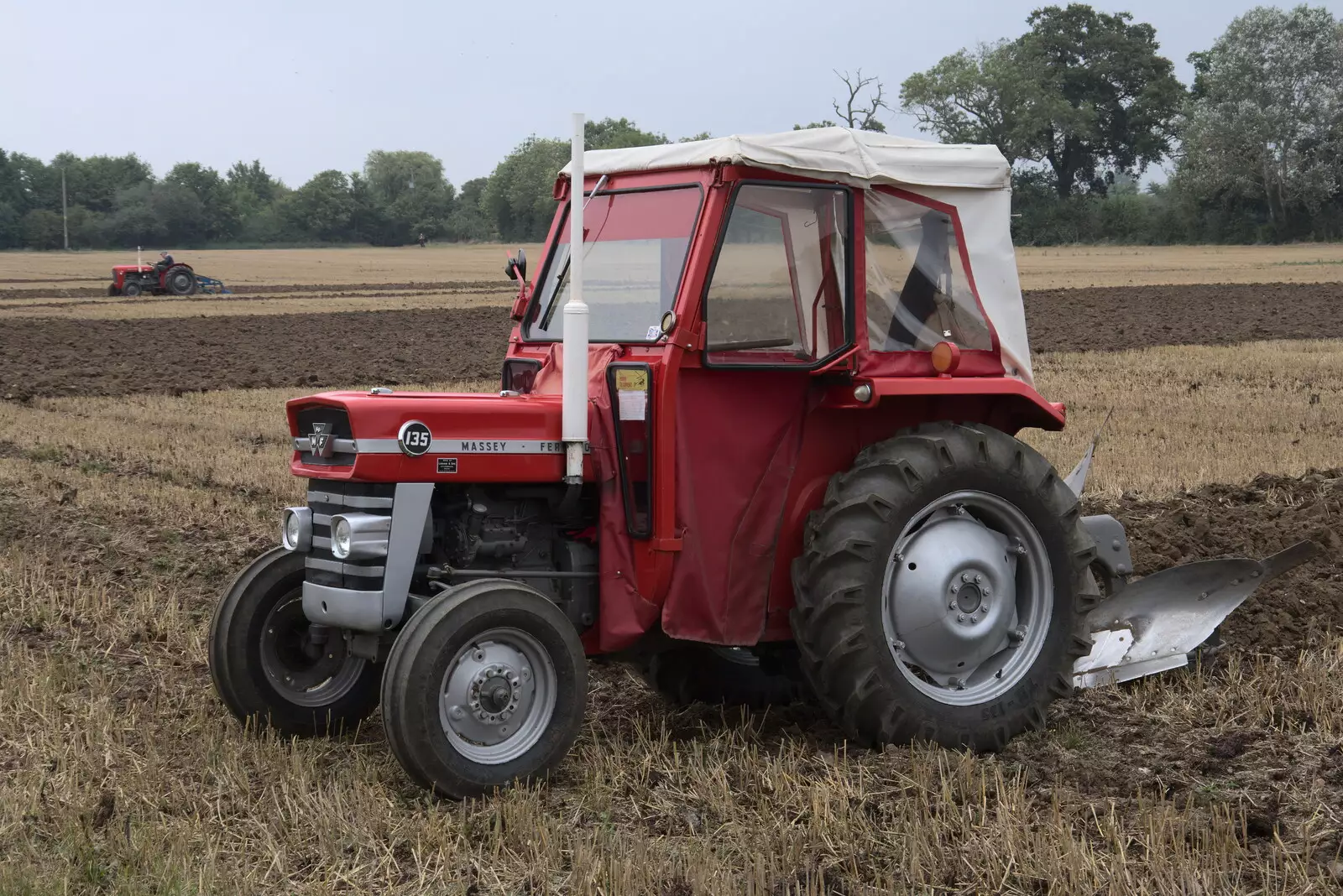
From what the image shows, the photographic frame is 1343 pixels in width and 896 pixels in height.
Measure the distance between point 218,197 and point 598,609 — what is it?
85266 mm

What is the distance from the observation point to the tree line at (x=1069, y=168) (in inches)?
2379

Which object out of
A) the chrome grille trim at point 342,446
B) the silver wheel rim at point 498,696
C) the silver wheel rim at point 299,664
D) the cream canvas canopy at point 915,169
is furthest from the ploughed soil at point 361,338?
the silver wheel rim at point 498,696

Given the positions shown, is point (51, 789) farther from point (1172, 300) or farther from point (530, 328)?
point (1172, 300)

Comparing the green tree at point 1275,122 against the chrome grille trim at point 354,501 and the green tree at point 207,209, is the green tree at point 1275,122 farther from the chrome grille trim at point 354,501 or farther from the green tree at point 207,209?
the chrome grille trim at point 354,501

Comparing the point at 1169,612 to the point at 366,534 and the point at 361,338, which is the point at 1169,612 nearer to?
the point at 366,534

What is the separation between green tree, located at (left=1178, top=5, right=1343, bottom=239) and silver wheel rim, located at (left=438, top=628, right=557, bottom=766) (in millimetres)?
59478

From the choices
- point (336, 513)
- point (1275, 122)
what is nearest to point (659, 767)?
point (336, 513)

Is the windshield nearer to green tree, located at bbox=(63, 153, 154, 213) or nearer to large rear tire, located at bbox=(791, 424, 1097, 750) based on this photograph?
large rear tire, located at bbox=(791, 424, 1097, 750)

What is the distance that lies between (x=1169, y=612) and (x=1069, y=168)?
6854 cm

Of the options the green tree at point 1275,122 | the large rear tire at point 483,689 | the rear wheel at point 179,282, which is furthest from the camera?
the green tree at point 1275,122

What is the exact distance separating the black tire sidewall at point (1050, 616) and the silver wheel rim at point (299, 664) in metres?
1.99

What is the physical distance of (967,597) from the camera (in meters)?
5.45

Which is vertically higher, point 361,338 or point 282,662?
point 361,338

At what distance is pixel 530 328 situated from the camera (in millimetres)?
5898
